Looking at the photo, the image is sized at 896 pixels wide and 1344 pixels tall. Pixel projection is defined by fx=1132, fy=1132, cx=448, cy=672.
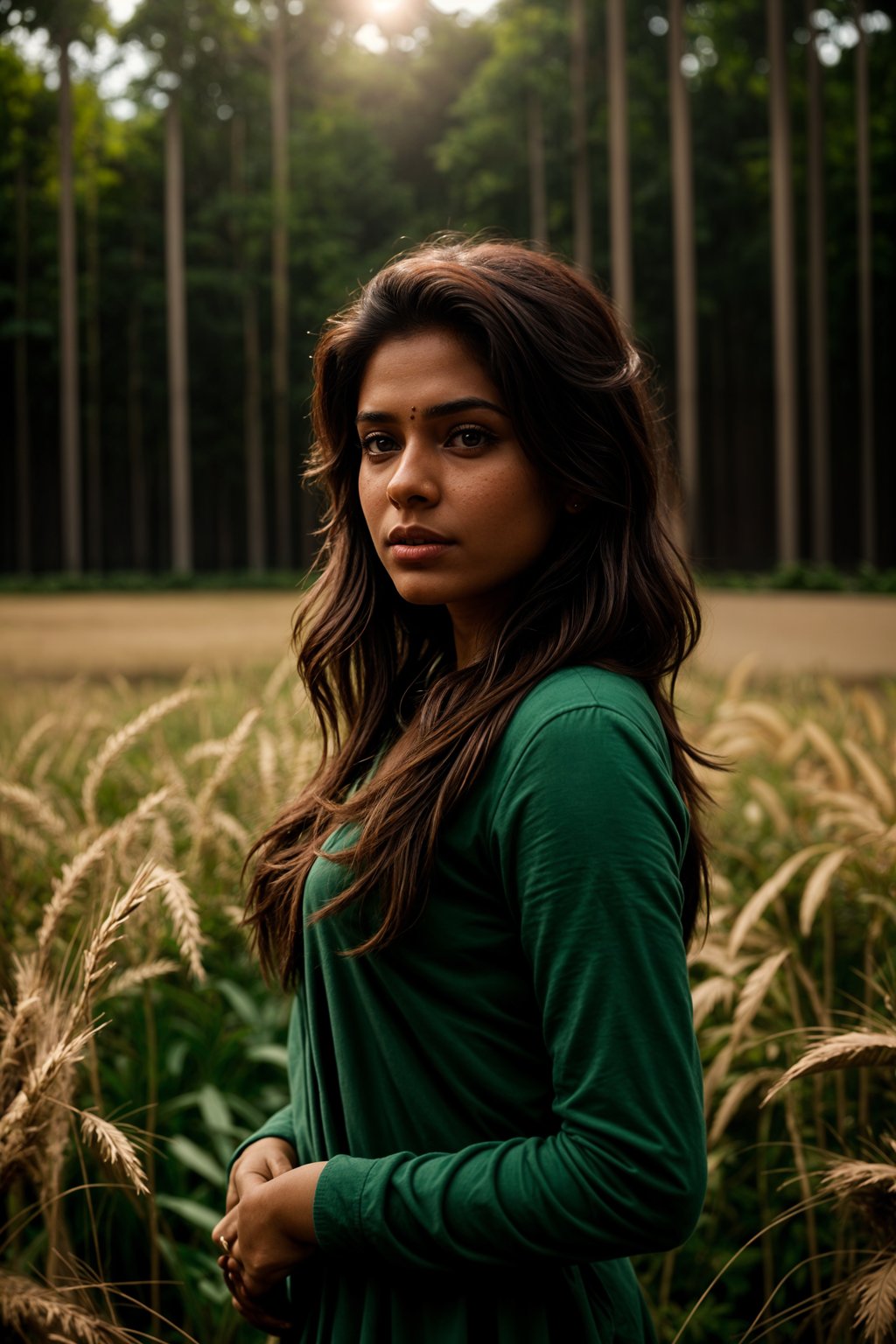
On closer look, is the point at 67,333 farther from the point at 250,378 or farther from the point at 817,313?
the point at 817,313

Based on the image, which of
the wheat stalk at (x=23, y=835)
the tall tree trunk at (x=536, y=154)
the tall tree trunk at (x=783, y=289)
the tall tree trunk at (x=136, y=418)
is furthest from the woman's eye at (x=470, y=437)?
the tall tree trunk at (x=136, y=418)

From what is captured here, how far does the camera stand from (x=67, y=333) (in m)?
9.13

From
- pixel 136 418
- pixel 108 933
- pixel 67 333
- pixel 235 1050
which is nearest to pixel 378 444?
pixel 108 933

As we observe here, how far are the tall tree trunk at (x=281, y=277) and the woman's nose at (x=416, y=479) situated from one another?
378 inches

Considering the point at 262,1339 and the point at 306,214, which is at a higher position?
the point at 306,214

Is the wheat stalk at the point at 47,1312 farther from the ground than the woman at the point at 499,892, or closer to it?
closer to it

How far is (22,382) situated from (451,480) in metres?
9.43

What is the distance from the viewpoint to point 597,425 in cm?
125

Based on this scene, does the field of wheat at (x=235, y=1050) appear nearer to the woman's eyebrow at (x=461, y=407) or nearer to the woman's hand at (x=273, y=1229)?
the woman's hand at (x=273, y=1229)

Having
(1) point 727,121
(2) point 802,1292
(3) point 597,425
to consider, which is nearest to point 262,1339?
(2) point 802,1292

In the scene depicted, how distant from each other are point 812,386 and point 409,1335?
29.0 feet

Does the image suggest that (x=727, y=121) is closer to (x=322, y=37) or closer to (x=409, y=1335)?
(x=322, y=37)

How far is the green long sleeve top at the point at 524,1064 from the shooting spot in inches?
38.2

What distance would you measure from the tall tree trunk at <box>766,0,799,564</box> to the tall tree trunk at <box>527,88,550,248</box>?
241 centimetres
